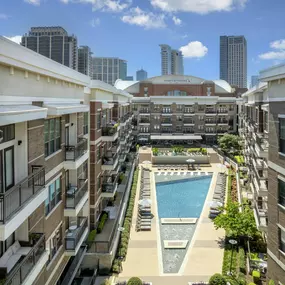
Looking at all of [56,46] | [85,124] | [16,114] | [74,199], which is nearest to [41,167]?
→ [16,114]

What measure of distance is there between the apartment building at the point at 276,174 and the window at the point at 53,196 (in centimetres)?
843

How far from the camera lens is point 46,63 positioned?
10.7 m

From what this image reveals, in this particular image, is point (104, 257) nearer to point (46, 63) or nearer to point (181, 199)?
point (46, 63)

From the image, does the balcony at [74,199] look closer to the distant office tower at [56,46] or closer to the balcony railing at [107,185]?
the balcony railing at [107,185]

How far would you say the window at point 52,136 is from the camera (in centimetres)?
1179

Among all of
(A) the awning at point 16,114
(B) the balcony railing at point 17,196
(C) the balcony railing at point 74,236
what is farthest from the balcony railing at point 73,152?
(A) the awning at point 16,114

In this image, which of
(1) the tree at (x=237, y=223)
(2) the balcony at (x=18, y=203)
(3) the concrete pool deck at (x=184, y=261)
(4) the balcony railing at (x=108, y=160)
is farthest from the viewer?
(4) the balcony railing at (x=108, y=160)

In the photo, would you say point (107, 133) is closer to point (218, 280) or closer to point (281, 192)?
point (218, 280)

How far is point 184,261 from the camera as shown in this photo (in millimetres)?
19219

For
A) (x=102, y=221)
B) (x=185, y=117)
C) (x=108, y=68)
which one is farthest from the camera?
(x=108, y=68)

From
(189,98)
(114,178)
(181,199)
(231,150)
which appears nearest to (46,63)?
(114,178)

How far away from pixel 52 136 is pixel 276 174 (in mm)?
8654

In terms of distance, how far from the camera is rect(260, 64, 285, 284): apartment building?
1264 cm

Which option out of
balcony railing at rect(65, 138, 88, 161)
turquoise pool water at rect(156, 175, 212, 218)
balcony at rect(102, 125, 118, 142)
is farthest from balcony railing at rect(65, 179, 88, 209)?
turquoise pool water at rect(156, 175, 212, 218)
